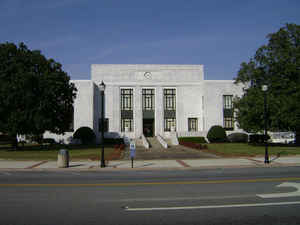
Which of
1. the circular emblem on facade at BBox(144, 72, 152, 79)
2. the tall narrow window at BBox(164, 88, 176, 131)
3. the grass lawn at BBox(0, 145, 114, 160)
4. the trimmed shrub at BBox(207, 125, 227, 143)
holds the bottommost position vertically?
the grass lawn at BBox(0, 145, 114, 160)

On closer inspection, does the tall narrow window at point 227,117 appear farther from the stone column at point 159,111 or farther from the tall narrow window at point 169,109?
the stone column at point 159,111

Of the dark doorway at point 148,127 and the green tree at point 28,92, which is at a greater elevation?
the green tree at point 28,92

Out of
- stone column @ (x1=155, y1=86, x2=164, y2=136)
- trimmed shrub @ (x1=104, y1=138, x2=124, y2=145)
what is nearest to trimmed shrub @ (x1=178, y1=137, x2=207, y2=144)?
stone column @ (x1=155, y1=86, x2=164, y2=136)

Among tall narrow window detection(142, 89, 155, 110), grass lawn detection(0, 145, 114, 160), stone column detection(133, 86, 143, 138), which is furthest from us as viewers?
tall narrow window detection(142, 89, 155, 110)

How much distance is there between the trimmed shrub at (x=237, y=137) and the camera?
1694 inches

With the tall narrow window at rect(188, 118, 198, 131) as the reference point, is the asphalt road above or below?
below

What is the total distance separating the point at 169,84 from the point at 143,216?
41.6 m

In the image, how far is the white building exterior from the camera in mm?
44719

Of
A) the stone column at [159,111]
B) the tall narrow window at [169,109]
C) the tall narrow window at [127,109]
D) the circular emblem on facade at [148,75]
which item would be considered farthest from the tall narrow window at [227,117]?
the tall narrow window at [127,109]

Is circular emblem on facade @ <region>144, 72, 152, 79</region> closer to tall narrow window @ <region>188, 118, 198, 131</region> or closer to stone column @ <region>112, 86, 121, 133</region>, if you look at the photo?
stone column @ <region>112, 86, 121, 133</region>

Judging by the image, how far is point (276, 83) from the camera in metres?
30.6

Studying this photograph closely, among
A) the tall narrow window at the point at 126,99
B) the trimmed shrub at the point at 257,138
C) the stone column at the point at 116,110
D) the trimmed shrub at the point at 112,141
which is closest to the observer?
the trimmed shrub at the point at 112,141

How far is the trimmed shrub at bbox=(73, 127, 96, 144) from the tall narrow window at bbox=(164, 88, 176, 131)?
525 inches

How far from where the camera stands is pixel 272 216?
5.98 metres
